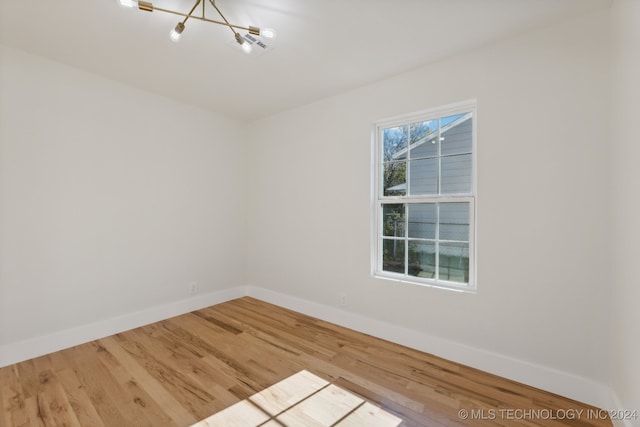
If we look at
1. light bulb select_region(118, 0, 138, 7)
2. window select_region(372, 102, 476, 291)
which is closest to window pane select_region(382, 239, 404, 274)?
window select_region(372, 102, 476, 291)

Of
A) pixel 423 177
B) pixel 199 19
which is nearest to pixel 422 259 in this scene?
pixel 423 177

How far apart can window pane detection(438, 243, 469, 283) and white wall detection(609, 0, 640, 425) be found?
2.98ft

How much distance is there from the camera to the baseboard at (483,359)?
6.24ft

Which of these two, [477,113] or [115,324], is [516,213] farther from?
[115,324]

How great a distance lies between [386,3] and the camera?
1.85 metres

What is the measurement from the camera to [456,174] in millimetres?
2545

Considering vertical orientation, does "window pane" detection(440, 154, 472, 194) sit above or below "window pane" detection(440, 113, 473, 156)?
below

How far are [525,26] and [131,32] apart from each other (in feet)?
9.63

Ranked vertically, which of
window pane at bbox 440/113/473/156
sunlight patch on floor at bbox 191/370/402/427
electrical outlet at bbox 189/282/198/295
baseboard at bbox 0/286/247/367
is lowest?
sunlight patch on floor at bbox 191/370/402/427

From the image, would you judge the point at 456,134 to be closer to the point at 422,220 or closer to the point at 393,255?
the point at 422,220

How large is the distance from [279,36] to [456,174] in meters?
1.88

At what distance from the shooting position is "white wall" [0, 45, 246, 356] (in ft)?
7.98

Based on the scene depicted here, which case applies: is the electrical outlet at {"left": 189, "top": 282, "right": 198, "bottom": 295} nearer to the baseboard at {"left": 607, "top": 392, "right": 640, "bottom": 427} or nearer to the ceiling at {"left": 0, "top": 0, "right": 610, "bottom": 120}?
the ceiling at {"left": 0, "top": 0, "right": 610, "bottom": 120}

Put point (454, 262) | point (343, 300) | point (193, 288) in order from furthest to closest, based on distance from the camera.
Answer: point (193, 288)
point (343, 300)
point (454, 262)
